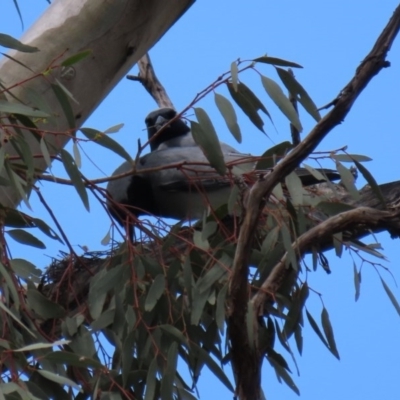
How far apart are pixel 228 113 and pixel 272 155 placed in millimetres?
125

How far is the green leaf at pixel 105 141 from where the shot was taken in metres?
2.05

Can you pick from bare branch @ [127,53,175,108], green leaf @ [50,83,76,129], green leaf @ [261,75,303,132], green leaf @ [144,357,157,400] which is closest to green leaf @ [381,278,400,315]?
green leaf @ [261,75,303,132]

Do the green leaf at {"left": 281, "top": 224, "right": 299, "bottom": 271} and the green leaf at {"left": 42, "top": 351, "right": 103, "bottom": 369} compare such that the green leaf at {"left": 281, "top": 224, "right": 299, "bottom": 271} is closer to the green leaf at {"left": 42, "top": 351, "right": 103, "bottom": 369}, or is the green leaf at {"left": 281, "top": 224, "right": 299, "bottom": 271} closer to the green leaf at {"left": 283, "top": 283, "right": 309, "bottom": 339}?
the green leaf at {"left": 283, "top": 283, "right": 309, "bottom": 339}

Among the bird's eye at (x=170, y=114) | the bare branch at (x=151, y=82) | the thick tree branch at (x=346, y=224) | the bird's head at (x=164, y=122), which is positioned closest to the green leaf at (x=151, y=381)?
the thick tree branch at (x=346, y=224)

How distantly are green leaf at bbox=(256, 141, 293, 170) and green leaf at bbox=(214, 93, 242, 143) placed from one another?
0.29 feet

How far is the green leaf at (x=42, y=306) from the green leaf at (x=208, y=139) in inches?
17.4

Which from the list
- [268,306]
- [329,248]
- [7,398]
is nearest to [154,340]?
[268,306]

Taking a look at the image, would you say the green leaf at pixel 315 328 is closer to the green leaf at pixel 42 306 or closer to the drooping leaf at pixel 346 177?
the drooping leaf at pixel 346 177

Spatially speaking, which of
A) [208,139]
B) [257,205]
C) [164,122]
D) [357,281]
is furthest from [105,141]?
[164,122]

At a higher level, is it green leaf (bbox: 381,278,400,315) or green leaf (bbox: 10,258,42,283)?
green leaf (bbox: 381,278,400,315)

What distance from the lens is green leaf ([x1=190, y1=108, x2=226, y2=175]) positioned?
6.70ft

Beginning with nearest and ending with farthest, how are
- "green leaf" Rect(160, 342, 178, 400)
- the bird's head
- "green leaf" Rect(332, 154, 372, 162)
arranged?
"green leaf" Rect(160, 342, 178, 400) < "green leaf" Rect(332, 154, 372, 162) < the bird's head

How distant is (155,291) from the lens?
6.88 ft

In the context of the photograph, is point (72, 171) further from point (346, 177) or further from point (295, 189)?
point (346, 177)
